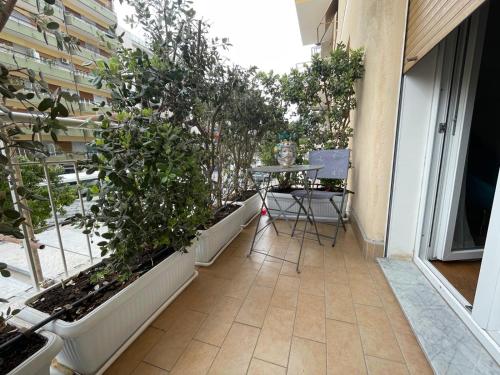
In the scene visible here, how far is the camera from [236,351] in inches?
48.1

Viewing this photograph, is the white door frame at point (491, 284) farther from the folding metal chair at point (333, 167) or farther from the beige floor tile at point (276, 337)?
the folding metal chair at point (333, 167)

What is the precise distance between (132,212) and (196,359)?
86 centimetres

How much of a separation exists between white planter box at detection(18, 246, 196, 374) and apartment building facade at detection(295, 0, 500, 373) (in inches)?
70.1

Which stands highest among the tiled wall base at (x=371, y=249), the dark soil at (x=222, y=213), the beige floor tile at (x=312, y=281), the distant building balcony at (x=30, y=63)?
Answer: the distant building balcony at (x=30, y=63)

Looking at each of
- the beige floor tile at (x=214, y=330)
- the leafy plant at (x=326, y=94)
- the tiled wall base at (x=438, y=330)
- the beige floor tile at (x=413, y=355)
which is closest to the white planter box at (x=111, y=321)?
the beige floor tile at (x=214, y=330)

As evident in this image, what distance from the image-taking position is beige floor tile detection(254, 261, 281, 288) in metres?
1.80

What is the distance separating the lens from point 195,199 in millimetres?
1661

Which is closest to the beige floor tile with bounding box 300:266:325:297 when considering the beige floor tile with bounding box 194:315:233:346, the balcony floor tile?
the balcony floor tile

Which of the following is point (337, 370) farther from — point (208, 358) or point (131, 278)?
point (131, 278)

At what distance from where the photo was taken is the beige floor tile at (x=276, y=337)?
119cm

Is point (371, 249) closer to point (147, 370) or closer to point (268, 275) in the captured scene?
point (268, 275)

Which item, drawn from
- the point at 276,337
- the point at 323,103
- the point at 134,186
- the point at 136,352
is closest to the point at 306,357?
the point at 276,337

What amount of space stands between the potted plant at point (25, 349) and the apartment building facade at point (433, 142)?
209 centimetres

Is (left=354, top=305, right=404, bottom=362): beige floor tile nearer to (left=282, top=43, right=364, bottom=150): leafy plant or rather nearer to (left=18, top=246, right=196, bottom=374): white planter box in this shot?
(left=18, top=246, right=196, bottom=374): white planter box
